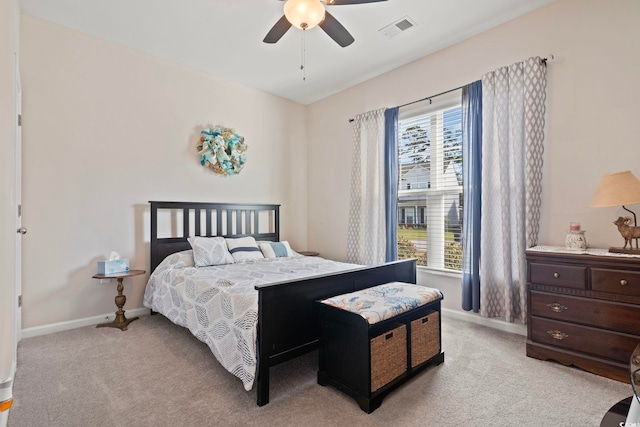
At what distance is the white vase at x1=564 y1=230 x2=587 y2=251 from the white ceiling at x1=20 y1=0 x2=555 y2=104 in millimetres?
2077

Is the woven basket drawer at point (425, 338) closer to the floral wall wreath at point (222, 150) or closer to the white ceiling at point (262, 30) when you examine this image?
the white ceiling at point (262, 30)

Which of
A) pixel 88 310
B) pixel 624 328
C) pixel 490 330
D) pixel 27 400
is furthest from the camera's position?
pixel 88 310

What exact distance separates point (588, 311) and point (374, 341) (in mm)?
1656

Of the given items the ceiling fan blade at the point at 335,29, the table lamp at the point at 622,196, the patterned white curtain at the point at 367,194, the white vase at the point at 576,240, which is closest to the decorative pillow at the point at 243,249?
the patterned white curtain at the point at 367,194

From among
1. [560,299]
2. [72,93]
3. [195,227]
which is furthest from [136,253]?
[560,299]

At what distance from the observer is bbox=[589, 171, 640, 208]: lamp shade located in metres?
2.12

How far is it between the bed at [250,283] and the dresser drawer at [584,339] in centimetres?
108

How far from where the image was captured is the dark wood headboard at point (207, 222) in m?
3.66

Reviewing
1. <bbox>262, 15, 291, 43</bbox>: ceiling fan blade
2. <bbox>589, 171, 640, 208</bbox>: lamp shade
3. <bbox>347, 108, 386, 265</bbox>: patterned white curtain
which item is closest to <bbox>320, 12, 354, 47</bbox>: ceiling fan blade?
<bbox>262, 15, 291, 43</bbox>: ceiling fan blade

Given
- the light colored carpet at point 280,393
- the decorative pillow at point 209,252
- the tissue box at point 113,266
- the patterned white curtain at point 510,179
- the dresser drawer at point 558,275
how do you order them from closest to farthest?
the light colored carpet at point 280,393
the dresser drawer at point 558,275
the patterned white curtain at point 510,179
the tissue box at point 113,266
the decorative pillow at point 209,252

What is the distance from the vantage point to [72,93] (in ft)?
10.6

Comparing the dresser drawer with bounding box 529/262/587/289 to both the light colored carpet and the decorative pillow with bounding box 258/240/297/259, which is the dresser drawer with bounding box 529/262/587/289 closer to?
the light colored carpet

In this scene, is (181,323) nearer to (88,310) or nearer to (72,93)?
(88,310)

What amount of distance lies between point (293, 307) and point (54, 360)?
2.02 meters
